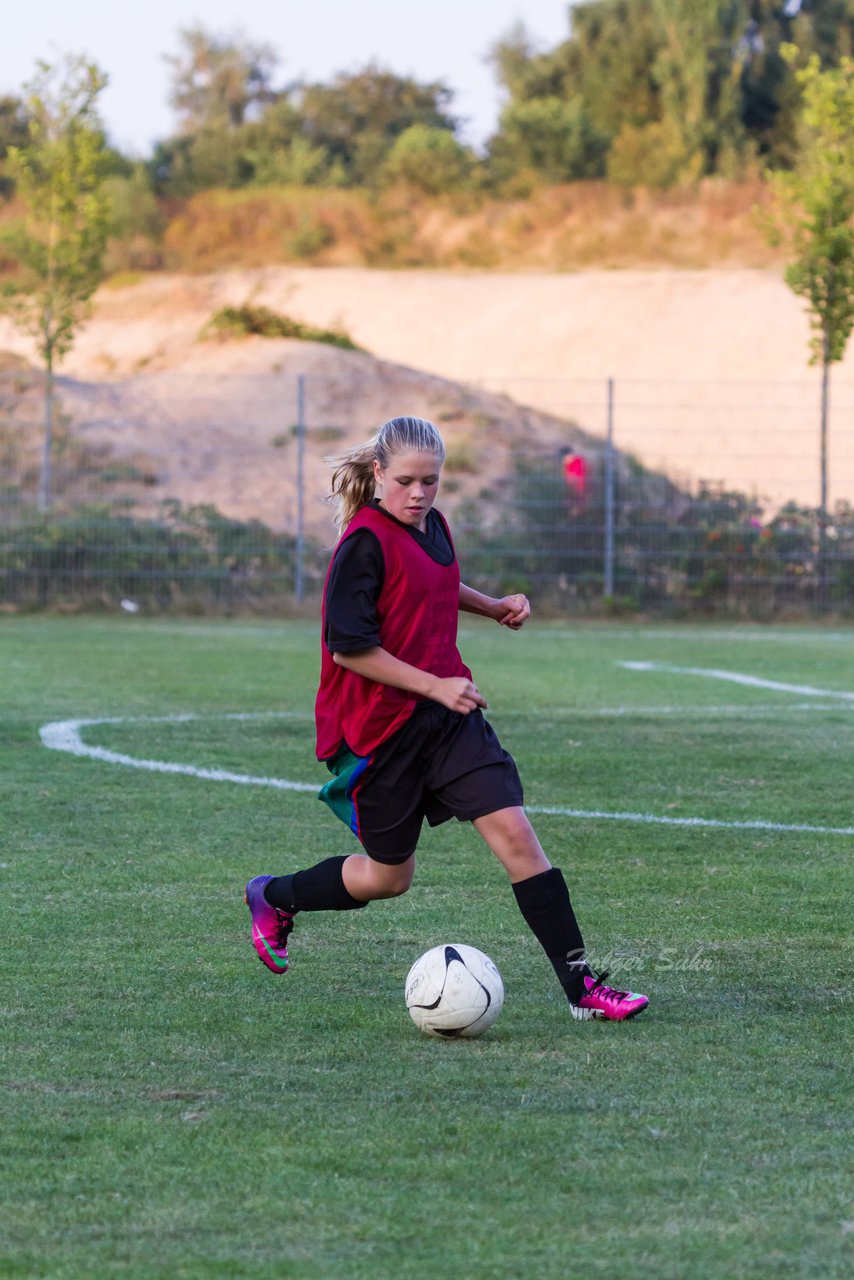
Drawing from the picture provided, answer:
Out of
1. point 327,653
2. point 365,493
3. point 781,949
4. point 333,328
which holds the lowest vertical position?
point 781,949

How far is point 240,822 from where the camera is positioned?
6352mm

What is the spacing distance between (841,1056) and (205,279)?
40.0 m

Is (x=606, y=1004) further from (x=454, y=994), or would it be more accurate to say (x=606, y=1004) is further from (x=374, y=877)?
(x=374, y=877)

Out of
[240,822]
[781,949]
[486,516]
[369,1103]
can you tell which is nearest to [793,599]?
[486,516]

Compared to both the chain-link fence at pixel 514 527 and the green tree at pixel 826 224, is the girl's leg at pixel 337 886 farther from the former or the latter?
the green tree at pixel 826 224

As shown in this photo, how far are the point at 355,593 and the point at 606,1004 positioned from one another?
3.67 ft

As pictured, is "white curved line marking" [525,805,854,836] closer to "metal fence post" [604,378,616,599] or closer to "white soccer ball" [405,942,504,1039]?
"white soccer ball" [405,942,504,1039]

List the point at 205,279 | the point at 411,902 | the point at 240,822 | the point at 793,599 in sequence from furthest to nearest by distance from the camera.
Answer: the point at 205,279 < the point at 793,599 < the point at 240,822 < the point at 411,902

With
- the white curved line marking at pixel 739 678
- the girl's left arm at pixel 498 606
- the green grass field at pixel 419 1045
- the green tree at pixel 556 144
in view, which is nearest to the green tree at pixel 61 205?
the white curved line marking at pixel 739 678

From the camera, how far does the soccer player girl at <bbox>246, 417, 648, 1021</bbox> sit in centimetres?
391

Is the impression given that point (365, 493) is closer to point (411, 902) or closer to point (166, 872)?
point (411, 902)

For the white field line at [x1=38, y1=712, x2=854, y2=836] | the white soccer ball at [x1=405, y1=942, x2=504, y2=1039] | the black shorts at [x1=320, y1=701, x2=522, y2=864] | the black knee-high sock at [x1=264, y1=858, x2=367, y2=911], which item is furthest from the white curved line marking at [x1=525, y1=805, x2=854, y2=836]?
the white soccer ball at [x1=405, y1=942, x2=504, y2=1039]

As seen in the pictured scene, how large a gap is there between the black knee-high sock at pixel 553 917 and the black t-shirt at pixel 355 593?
700 millimetres

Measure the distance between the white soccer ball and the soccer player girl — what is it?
21 centimetres
